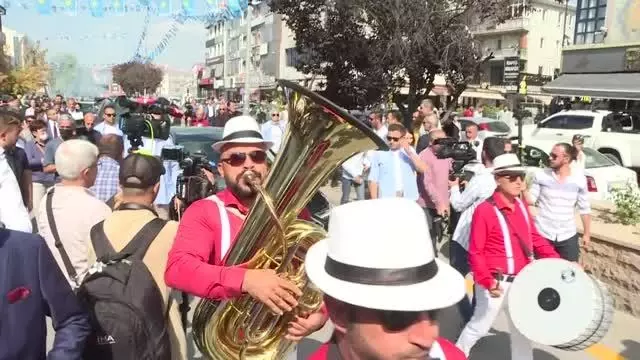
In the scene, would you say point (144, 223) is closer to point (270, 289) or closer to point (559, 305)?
point (270, 289)

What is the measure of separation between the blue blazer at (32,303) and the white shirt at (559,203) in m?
4.45

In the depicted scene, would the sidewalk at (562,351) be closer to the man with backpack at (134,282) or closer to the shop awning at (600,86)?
the man with backpack at (134,282)

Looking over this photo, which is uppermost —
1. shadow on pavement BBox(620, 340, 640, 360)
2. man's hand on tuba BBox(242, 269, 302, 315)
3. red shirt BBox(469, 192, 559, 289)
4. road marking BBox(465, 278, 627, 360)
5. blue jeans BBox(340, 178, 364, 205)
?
man's hand on tuba BBox(242, 269, 302, 315)

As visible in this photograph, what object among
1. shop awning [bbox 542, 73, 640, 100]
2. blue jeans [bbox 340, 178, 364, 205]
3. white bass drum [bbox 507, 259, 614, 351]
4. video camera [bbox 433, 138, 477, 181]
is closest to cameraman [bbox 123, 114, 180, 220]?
video camera [bbox 433, 138, 477, 181]

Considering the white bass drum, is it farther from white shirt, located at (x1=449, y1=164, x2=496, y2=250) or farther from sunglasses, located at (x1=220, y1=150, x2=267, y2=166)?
sunglasses, located at (x1=220, y1=150, x2=267, y2=166)

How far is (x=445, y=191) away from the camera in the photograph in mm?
6180

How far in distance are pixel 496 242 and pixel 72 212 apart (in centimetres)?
265

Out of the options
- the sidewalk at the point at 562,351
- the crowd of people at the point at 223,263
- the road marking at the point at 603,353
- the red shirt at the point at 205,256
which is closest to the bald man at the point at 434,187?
the crowd of people at the point at 223,263

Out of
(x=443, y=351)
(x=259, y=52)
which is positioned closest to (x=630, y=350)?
(x=443, y=351)

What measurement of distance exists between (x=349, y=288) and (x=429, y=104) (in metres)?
8.10

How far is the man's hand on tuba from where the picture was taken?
207 centimetres

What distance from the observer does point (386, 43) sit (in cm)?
1348

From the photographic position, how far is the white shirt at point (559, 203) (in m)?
5.33

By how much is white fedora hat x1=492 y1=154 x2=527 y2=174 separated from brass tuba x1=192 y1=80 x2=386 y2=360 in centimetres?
205
